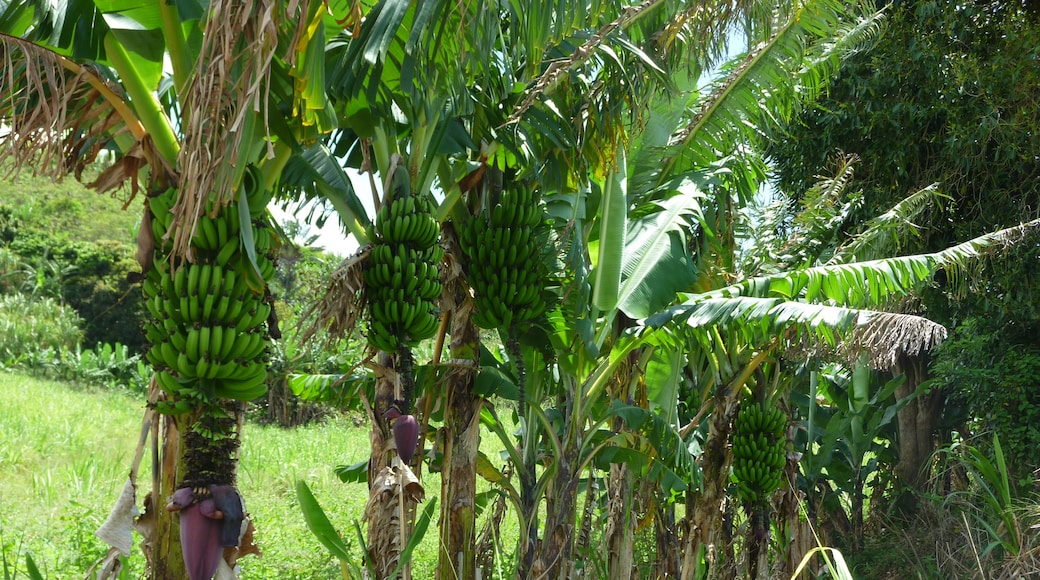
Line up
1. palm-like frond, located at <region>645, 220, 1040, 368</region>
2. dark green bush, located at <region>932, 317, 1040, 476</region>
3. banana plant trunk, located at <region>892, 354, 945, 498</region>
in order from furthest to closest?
banana plant trunk, located at <region>892, 354, 945, 498</region> < dark green bush, located at <region>932, 317, 1040, 476</region> < palm-like frond, located at <region>645, 220, 1040, 368</region>

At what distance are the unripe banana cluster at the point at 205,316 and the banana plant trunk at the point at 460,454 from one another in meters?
1.29

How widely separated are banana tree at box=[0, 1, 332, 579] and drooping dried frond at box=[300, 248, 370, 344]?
511 mm

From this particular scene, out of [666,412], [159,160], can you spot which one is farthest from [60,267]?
[159,160]

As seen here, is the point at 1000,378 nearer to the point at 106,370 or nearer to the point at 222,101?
the point at 222,101

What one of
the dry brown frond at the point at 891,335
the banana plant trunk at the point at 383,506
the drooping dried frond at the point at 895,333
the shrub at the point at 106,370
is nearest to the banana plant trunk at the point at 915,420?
the dry brown frond at the point at 891,335

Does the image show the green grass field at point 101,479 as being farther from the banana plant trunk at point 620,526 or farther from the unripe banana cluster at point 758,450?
the unripe banana cluster at point 758,450

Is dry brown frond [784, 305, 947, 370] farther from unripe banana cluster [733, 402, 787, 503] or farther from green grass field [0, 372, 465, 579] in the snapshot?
green grass field [0, 372, 465, 579]

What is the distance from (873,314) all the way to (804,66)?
201 cm

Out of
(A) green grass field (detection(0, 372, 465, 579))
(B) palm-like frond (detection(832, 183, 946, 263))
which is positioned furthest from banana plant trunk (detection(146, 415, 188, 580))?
(B) palm-like frond (detection(832, 183, 946, 263))

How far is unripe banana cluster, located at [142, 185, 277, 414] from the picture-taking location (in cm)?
259

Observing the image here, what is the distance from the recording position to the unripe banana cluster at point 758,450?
5.50m

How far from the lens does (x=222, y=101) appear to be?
96.7 inches

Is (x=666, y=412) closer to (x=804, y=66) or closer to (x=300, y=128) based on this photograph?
(x=804, y=66)

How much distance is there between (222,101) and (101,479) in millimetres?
6711
